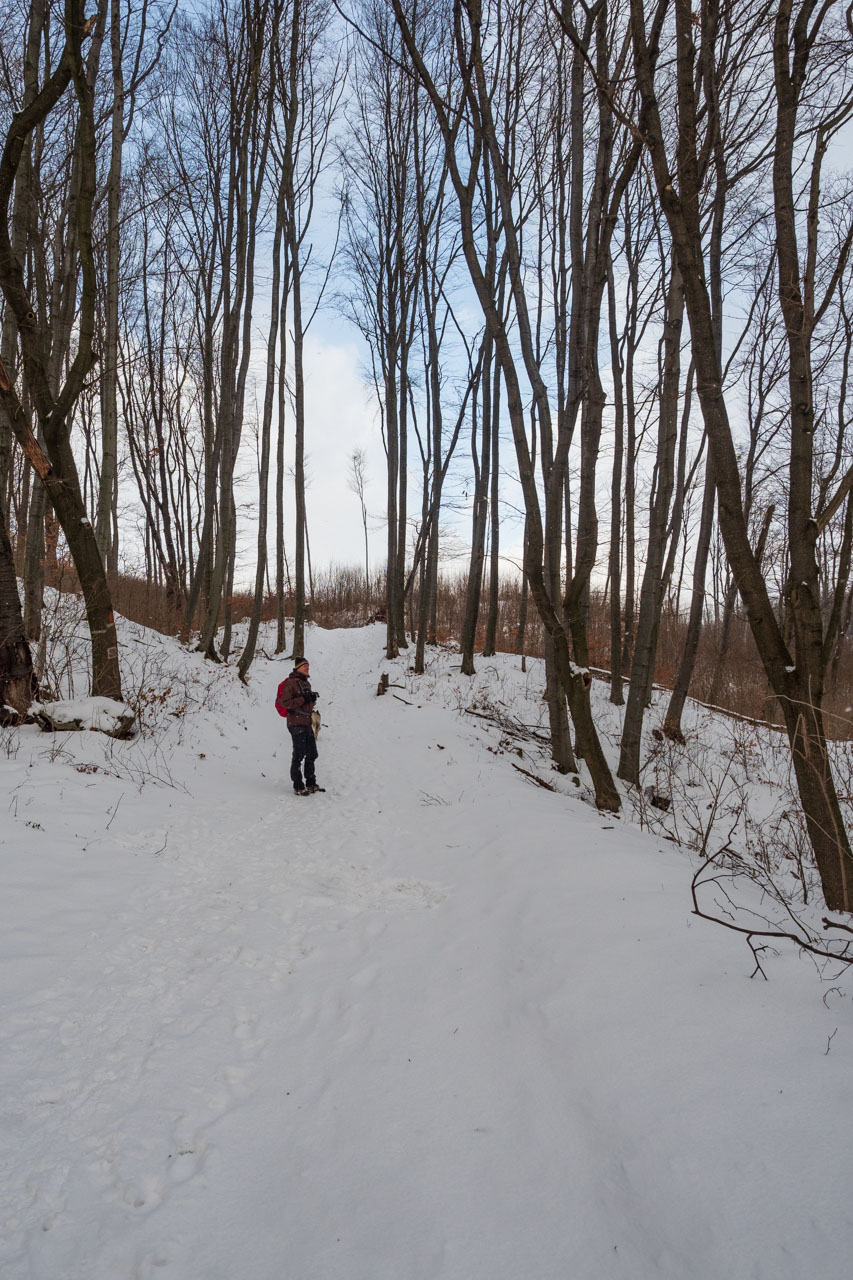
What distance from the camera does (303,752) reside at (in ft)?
23.1

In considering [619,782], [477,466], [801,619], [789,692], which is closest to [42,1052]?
[789,692]

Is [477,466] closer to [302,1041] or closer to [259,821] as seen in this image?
[259,821]

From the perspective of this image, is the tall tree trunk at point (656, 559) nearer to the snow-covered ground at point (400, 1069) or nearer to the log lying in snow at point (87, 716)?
the snow-covered ground at point (400, 1069)

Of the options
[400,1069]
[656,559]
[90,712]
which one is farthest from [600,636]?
[400,1069]

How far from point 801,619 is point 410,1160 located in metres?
3.80

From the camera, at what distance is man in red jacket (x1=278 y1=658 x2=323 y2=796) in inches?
276

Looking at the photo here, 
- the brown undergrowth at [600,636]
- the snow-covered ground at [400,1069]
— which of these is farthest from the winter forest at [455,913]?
the brown undergrowth at [600,636]

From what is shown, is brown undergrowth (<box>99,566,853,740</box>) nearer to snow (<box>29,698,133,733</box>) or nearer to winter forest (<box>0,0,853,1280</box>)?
winter forest (<box>0,0,853,1280</box>)

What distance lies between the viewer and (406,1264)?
5.39 feet

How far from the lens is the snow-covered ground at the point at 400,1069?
5.37 ft

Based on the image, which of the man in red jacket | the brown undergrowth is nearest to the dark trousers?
the man in red jacket

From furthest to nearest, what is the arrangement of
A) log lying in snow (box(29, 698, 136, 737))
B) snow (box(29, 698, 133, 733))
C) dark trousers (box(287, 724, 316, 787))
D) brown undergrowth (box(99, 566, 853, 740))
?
brown undergrowth (box(99, 566, 853, 740)), dark trousers (box(287, 724, 316, 787)), snow (box(29, 698, 133, 733)), log lying in snow (box(29, 698, 136, 737))

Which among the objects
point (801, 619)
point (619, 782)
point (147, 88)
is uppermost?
point (147, 88)

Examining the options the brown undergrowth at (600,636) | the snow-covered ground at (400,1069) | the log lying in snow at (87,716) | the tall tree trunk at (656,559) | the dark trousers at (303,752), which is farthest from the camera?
the brown undergrowth at (600,636)
